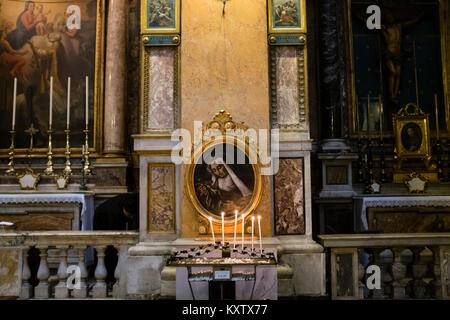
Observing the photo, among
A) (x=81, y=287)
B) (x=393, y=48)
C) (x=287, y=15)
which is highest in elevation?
(x=393, y=48)

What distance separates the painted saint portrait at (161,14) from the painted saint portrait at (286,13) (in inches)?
51.2

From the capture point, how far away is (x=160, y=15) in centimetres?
529

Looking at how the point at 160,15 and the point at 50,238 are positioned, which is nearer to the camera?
the point at 50,238

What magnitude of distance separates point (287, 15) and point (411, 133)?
4816 millimetres

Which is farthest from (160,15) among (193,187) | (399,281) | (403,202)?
(403,202)

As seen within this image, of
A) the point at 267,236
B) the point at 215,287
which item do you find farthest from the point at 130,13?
the point at 215,287

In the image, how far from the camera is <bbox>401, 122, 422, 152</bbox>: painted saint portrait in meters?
8.74

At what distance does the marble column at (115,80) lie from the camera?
896 centimetres

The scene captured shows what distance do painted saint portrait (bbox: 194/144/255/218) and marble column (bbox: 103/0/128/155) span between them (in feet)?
14.6

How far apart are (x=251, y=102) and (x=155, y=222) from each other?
1854 millimetres

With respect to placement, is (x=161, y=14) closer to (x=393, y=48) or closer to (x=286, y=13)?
(x=286, y=13)

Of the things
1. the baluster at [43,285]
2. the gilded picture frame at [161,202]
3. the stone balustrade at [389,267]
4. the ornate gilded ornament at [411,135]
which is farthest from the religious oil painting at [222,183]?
the ornate gilded ornament at [411,135]

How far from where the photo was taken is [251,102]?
504 centimetres

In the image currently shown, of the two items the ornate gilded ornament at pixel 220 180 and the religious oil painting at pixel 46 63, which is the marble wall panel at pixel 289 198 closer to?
the ornate gilded ornament at pixel 220 180
